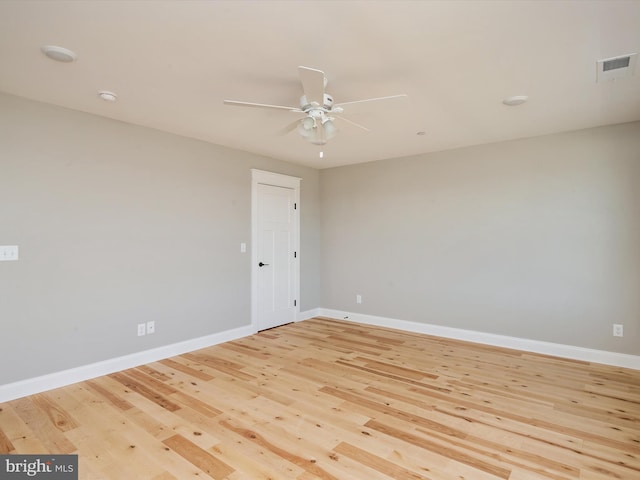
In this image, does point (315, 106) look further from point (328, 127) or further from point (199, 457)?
point (199, 457)

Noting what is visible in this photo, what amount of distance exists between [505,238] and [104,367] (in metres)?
4.74

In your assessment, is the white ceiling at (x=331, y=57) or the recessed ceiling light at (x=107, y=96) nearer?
the white ceiling at (x=331, y=57)

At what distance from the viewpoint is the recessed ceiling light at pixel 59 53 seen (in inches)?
86.8

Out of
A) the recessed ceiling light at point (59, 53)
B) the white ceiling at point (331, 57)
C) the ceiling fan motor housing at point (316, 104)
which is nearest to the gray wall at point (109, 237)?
the white ceiling at point (331, 57)

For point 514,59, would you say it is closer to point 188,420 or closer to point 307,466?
point 307,466

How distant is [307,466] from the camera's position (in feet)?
6.85

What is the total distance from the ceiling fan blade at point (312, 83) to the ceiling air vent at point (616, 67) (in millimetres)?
1917

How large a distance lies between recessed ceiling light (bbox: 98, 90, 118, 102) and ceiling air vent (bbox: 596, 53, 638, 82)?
3.70m

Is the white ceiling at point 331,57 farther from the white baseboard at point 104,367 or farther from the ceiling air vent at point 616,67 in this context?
the white baseboard at point 104,367

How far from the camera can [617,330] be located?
12.2 feet

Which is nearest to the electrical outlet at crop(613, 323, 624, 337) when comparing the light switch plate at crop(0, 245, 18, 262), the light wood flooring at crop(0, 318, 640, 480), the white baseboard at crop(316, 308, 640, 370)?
the white baseboard at crop(316, 308, 640, 370)

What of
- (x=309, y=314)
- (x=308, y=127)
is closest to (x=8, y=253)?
(x=308, y=127)

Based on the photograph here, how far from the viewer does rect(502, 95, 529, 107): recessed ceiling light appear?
9.77 ft

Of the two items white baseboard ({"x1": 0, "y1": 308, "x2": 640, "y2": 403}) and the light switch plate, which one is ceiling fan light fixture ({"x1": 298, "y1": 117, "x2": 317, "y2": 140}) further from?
white baseboard ({"x1": 0, "y1": 308, "x2": 640, "y2": 403})
